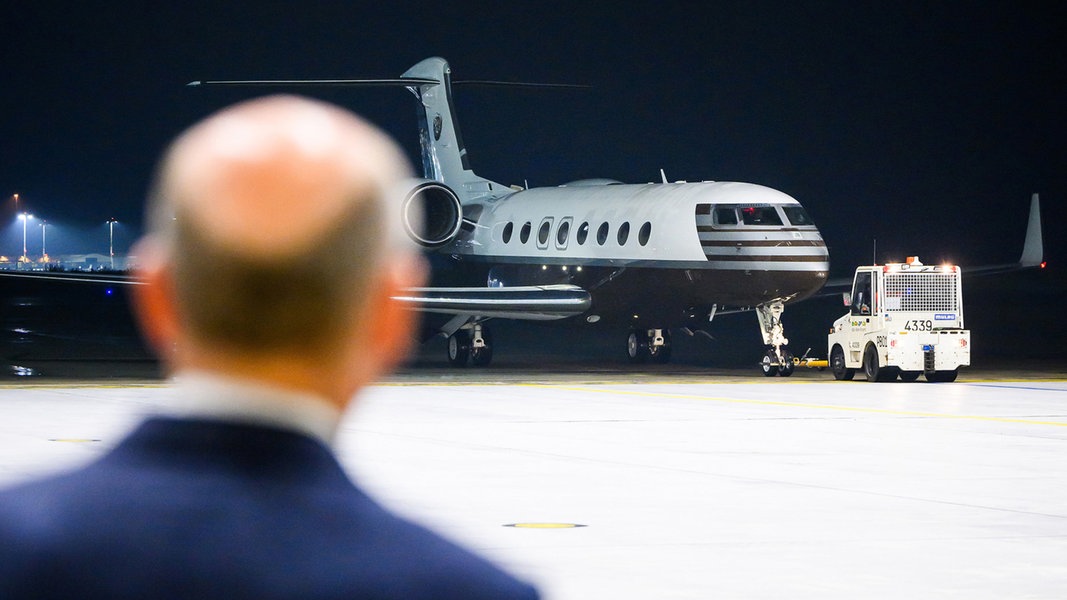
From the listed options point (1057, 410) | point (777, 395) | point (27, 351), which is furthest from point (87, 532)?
point (27, 351)

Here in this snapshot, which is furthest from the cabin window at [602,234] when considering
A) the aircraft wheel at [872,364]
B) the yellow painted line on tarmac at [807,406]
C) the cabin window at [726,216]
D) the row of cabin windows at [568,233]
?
the yellow painted line on tarmac at [807,406]

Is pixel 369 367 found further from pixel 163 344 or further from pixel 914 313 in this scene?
pixel 914 313

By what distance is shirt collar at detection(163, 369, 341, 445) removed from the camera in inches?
57.0

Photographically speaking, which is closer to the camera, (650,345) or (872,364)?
(872,364)

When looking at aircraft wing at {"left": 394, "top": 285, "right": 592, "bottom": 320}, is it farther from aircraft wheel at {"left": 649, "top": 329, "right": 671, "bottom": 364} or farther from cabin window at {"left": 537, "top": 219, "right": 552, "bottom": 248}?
aircraft wheel at {"left": 649, "top": 329, "right": 671, "bottom": 364}

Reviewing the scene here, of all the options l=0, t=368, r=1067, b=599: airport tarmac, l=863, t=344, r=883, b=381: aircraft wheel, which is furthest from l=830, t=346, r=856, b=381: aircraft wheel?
l=0, t=368, r=1067, b=599: airport tarmac

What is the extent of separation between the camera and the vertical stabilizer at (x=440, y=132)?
37312 millimetres

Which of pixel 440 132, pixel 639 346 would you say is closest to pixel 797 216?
pixel 639 346

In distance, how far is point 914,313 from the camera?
25719mm

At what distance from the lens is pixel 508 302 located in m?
30.4

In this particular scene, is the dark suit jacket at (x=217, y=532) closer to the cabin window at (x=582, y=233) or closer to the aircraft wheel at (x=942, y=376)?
the aircraft wheel at (x=942, y=376)

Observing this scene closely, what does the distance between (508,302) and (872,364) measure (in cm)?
712

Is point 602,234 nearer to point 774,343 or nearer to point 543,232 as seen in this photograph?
point 543,232

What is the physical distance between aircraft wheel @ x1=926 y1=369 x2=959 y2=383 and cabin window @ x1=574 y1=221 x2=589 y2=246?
7.34 meters
